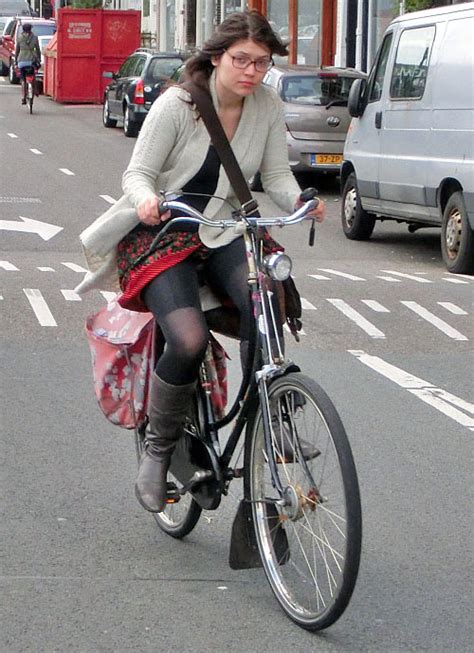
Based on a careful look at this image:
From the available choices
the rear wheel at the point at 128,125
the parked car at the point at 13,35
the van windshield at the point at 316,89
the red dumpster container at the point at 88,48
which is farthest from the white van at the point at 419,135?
the parked car at the point at 13,35

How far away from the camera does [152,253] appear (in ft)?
16.4

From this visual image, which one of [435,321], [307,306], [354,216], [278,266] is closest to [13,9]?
[354,216]

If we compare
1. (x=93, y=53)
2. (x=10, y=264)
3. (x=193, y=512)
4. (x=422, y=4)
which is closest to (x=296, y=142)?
(x=422, y=4)

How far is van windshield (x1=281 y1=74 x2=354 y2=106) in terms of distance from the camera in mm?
20391

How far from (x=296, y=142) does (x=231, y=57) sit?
49.6ft

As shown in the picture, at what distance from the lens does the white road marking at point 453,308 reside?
11.0 m

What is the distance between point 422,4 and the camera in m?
22.5

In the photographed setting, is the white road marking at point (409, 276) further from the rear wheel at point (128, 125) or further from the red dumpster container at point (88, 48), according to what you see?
the red dumpster container at point (88, 48)

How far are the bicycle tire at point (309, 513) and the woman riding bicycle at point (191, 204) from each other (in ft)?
1.27

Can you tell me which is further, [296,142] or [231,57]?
[296,142]

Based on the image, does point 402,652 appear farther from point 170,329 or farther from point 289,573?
point 170,329

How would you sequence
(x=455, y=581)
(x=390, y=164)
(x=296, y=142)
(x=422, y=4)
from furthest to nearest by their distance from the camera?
(x=422, y=4)
(x=296, y=142)
(x=390, y=164)
(x=455, y=581)

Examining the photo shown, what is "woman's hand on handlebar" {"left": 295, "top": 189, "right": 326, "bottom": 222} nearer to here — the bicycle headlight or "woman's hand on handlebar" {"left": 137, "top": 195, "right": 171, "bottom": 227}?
the bicycle headlight

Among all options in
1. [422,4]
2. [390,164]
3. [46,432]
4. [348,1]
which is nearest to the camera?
[46,432]
